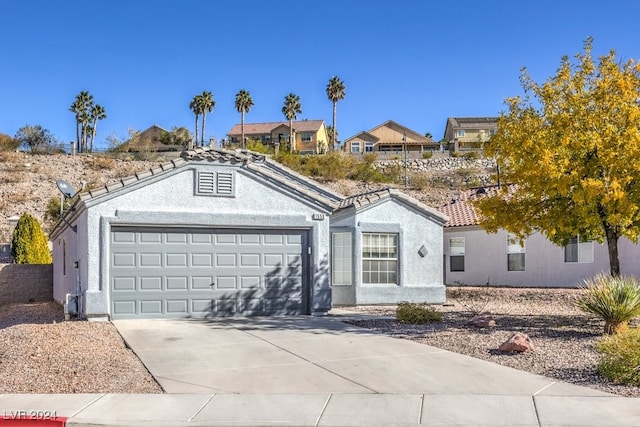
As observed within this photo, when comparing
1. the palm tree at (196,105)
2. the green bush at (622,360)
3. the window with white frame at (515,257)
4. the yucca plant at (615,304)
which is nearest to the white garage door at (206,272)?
the yucca plant at (615,304)

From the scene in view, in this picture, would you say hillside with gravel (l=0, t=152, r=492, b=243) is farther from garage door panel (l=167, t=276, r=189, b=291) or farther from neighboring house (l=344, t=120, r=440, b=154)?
garage door panel (l=167, t=276, r=189, b=291)

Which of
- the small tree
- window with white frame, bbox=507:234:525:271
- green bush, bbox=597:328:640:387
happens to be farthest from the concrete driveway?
the small tree

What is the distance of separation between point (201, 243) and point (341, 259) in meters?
4.87

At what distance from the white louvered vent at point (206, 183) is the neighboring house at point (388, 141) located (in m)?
65.5

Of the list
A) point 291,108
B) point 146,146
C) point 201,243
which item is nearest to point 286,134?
point 291,108

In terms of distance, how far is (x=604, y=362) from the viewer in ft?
33.2

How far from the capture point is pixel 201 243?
1711cm

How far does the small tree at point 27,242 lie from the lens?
28.0m

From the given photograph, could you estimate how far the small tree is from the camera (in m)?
28.0

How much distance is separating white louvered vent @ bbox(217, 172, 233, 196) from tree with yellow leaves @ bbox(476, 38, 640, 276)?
20.4ft

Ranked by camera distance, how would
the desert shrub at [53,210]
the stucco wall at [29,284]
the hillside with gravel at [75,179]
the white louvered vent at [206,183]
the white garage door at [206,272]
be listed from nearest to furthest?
the white garage door at [206,272]
the white louvered vent at [206,183]
the stucco wall at [29,284]
the desert shrub at [53,210]
the hillside with gravel at [75,179]

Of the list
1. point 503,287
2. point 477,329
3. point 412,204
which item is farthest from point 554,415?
point 503,287

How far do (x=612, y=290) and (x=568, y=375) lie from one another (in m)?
4.07

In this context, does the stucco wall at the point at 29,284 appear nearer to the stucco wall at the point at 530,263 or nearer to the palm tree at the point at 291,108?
the stucco wall at the point at 530,263
